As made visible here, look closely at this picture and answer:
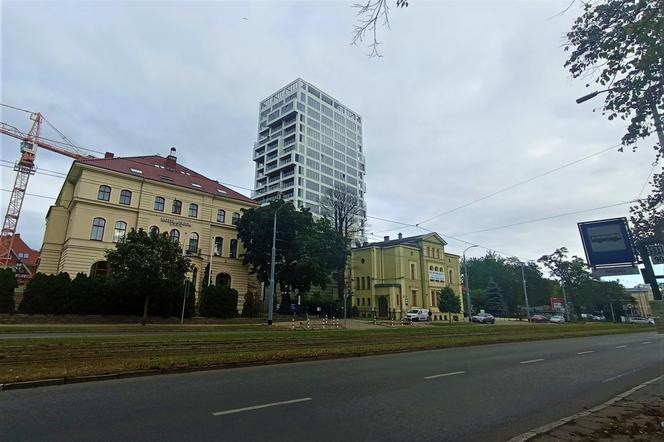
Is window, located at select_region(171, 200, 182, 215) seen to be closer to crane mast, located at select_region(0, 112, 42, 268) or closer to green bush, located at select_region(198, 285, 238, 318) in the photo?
green bush, located at select_region(198, 285, 238, 318)

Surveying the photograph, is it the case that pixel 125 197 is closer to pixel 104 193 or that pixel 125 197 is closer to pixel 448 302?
pixel 104 193

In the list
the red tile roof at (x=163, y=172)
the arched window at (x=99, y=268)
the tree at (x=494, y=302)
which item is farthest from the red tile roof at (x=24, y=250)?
the tree at (x=494, y=302)

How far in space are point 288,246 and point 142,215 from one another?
16429 millimetres

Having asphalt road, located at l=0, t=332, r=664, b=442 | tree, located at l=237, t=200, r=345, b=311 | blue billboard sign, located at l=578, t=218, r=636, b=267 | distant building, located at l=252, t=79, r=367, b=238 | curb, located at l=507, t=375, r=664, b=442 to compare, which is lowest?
curb, located at l=507, t=375, r=664, b=442

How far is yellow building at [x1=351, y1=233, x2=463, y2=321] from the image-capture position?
191 ft

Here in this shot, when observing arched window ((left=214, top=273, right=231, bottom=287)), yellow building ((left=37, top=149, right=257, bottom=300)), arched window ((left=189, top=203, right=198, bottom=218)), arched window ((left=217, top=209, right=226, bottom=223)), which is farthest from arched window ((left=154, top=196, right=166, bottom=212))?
arched window ((left=214, top=273, right=231, bottom=287))

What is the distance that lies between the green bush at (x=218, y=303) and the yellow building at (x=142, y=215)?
25.1 feet

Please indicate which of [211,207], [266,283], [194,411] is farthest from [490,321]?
[194,411]

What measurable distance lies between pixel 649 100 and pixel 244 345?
14.1m

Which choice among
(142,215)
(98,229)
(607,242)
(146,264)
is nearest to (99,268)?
(98,229)

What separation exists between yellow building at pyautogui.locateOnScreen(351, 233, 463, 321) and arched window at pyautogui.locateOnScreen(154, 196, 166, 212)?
32.3 metres

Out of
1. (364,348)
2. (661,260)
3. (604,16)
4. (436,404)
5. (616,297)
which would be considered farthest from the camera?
(616,297)

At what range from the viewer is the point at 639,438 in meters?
4.95

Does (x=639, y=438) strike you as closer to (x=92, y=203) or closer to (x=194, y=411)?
(x=194, y=411)
